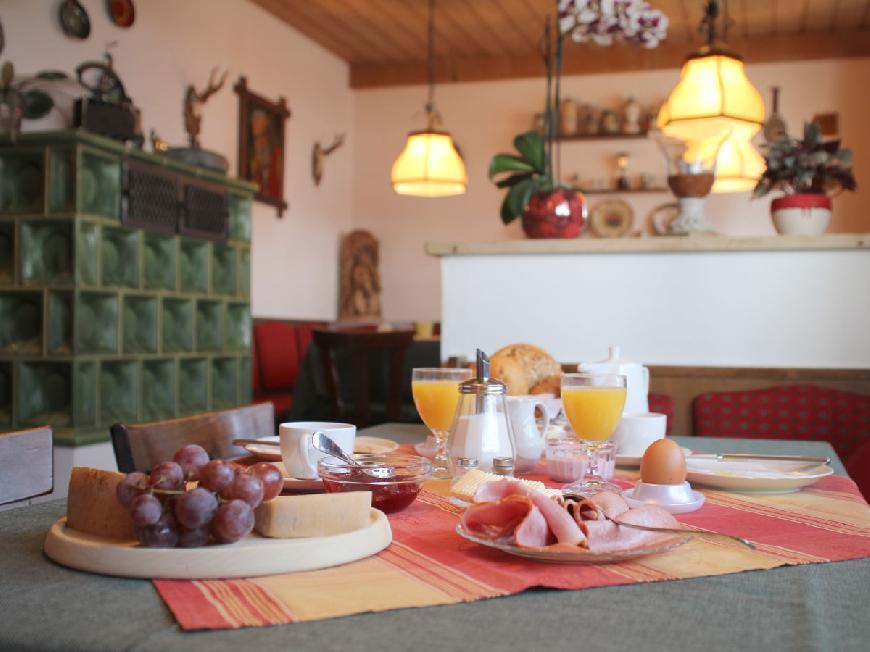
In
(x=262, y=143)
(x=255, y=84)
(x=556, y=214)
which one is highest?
(x=255, y=84)

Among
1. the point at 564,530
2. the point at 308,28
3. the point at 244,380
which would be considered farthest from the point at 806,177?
the point at 308,28

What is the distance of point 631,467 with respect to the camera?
5.30ft

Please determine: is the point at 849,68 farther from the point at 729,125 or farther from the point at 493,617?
the point at 493,617

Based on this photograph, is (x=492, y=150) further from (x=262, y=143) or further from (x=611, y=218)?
(x=262, y=143)

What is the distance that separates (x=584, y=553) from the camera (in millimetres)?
875

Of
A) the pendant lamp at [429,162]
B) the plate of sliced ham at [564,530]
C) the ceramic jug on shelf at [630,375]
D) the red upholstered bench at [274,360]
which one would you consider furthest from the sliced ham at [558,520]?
the red upholstered bench at [274,360]

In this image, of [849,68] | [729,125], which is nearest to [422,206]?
[849,68]

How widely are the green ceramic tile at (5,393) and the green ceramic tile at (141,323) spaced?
52cm

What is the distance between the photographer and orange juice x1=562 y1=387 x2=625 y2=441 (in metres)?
1.43

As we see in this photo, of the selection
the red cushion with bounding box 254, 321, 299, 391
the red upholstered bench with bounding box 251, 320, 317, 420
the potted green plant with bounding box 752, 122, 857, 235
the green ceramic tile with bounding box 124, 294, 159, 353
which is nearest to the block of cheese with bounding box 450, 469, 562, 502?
the potted green plant with bounding box 752, 122, 857, 235

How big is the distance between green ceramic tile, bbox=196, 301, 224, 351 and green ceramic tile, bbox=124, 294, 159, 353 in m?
0.45

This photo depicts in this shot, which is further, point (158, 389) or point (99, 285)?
point (158, 389)

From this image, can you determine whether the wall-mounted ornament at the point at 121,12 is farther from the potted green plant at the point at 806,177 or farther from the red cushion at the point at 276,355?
the potted green plant at the point at 806,177

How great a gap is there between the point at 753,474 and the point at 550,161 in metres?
1.87
